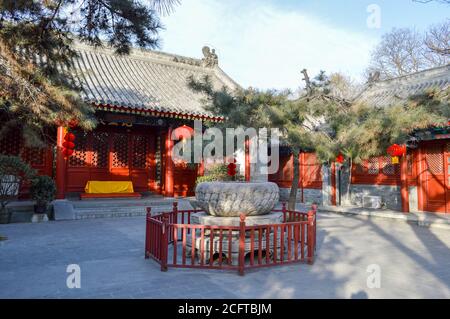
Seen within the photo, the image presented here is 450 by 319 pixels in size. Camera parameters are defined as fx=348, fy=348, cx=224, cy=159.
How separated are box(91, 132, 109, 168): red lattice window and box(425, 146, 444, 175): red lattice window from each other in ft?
31.9

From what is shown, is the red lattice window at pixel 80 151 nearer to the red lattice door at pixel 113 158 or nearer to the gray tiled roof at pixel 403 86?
the red lattice door at pixel 113 158

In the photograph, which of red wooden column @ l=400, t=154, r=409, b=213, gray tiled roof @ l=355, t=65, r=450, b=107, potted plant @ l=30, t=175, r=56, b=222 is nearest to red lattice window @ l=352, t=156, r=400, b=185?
red wooden column @ l=400, t=154, r=409, b=213

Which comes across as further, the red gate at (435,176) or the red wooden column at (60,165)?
the red gate at (435,176)

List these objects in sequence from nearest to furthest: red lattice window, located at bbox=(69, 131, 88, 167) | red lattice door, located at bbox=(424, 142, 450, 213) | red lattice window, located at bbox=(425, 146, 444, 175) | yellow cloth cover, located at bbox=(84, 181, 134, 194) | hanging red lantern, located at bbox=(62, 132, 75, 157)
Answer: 1. hanging red lantern, located at bbox=(62, 132, 75, 157)
2. red lattice door, located at bbox=(424, 142, 450, 213)
3. red lattice window, located at bbox=(425, 146, 444, 175)
4. yellow cloth cover, located at bbox=(84, 181, 134, 194)
5. red lattice window, located at bbox=(69, 131, 88, 167)

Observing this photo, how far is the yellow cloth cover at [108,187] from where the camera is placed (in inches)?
416

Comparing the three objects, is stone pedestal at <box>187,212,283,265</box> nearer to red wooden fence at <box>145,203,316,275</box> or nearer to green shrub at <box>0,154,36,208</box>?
red wooden fence at <box>145,203,316,275</box>

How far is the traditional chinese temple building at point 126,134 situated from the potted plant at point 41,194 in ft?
2.83

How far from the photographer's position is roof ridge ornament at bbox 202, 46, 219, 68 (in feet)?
52.3

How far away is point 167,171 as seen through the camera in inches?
417

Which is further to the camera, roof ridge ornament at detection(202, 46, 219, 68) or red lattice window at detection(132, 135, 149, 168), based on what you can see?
roof ridge ornament at detection(202, 46, 219, 68)

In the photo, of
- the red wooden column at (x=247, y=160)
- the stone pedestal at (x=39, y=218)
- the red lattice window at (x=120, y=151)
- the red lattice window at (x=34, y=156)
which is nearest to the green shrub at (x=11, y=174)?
the stone pedestal at (x=39, y=218)

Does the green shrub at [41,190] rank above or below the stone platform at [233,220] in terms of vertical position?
above

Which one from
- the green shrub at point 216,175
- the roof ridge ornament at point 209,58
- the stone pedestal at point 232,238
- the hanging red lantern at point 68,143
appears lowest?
the stone pedestal at point 232,238
